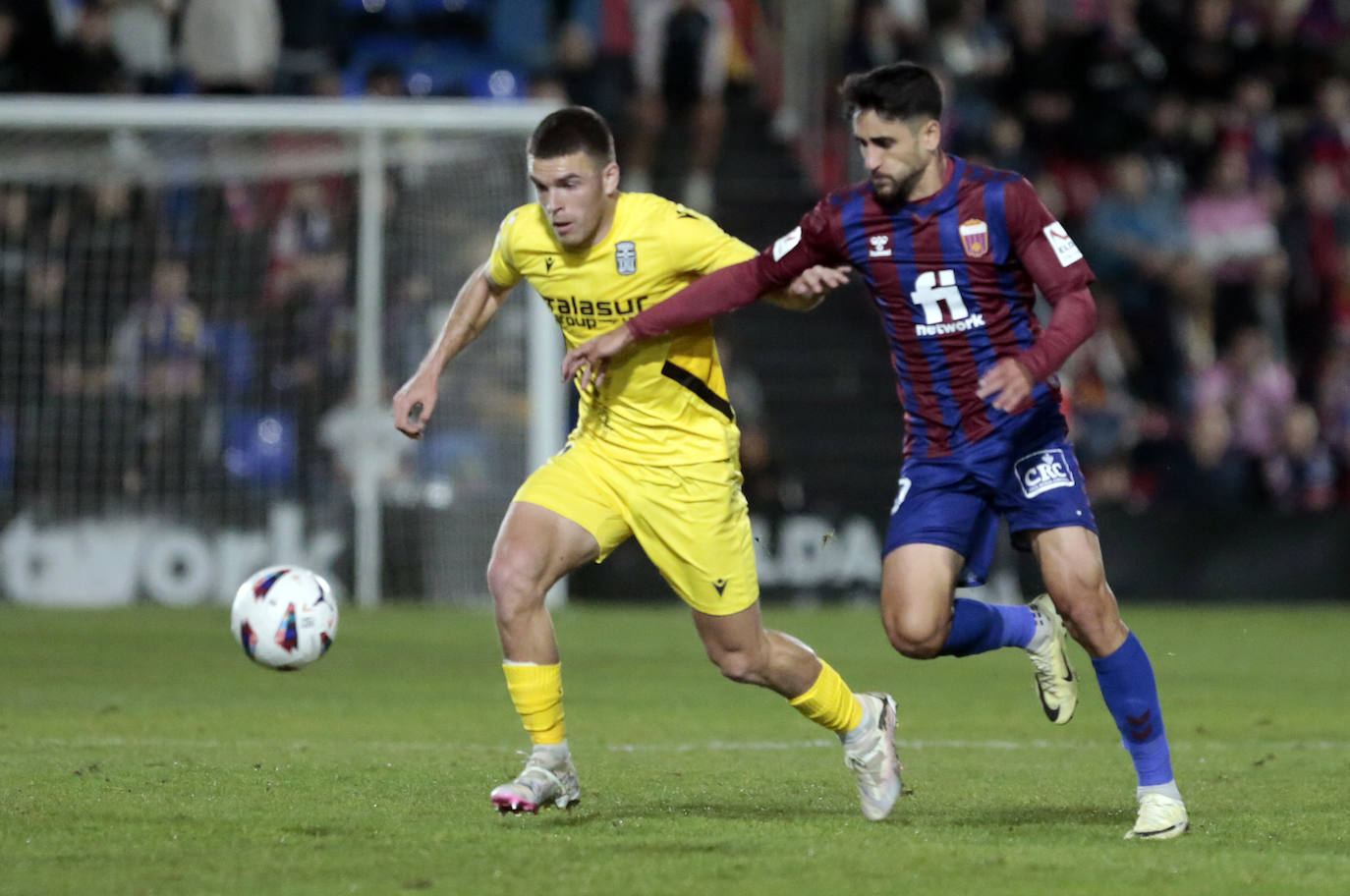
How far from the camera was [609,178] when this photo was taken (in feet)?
20.5

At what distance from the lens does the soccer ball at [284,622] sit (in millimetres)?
6914

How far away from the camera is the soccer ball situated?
691 centimetres

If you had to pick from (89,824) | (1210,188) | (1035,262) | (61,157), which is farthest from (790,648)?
(1210,188)

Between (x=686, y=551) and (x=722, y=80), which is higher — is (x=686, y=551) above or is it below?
below

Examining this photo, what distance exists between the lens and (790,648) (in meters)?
6.19

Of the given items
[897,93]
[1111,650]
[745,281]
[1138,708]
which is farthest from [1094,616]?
[897,93]

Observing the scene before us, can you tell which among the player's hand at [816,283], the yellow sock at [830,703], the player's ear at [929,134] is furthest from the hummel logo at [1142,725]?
the player's ear at [929,134]

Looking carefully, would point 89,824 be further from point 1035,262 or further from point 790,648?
point 1035,262

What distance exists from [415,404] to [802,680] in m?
1.47

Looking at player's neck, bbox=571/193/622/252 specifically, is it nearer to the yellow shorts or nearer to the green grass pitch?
the yellow shorts

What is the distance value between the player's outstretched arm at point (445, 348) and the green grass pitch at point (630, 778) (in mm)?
1188

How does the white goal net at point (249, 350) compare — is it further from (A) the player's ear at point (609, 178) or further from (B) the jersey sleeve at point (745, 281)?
(B) the jersey sleeve at point (745, 281)

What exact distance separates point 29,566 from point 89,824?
33.4ft

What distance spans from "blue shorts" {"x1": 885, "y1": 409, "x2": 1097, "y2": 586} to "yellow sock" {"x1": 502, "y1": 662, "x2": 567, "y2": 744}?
43.8 inches
